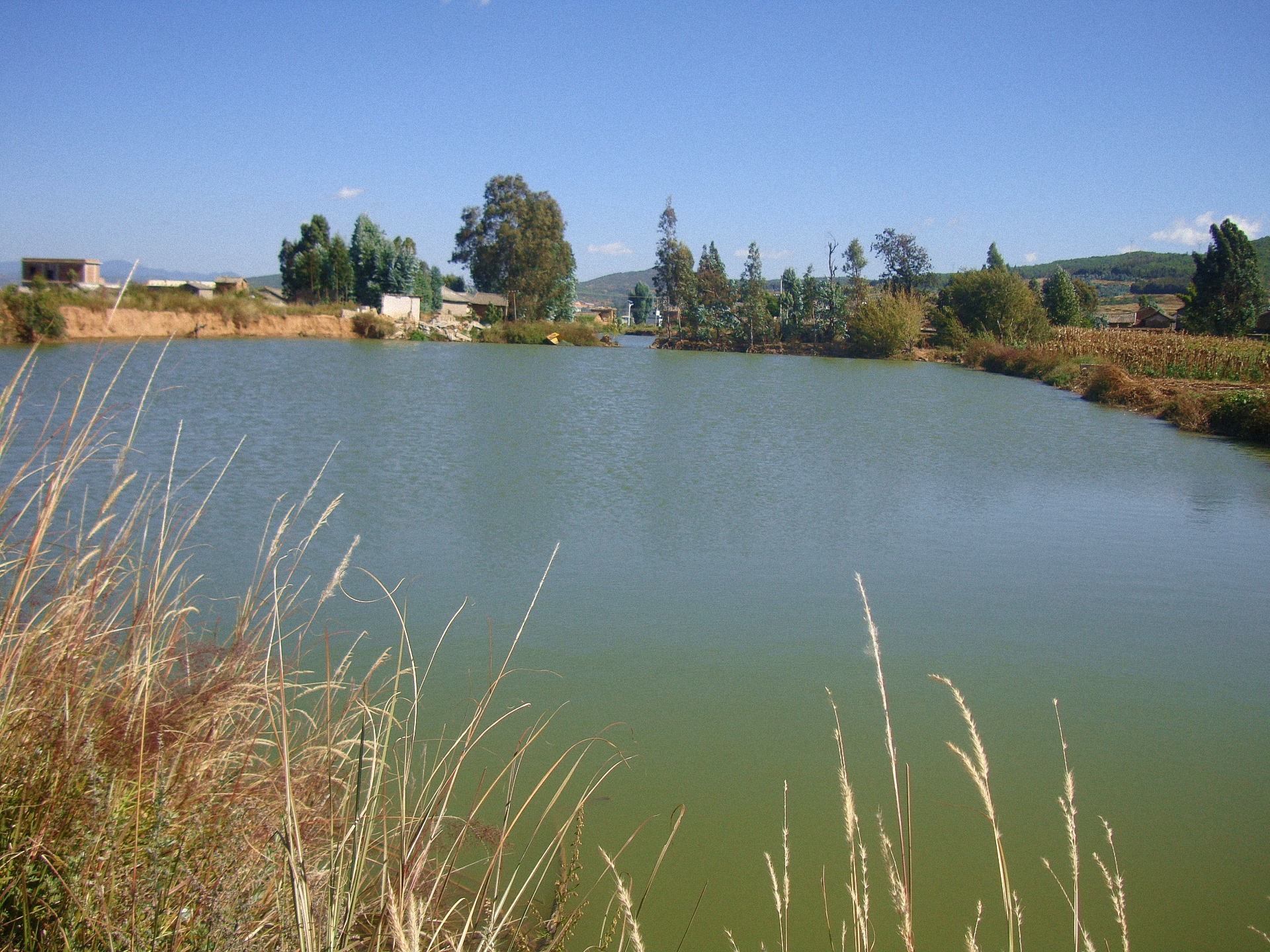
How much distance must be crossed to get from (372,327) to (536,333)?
9372 millimetres

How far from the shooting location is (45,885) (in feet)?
5.04

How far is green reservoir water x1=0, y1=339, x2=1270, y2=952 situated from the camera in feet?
10.4

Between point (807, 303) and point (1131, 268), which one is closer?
point (807, 303)

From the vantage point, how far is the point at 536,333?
155ft

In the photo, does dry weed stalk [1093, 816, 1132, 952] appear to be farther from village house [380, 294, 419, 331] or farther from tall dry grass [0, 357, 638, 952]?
village house [380, 294, 419, 331]

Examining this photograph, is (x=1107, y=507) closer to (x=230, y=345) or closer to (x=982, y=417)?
(x=982, y=417)

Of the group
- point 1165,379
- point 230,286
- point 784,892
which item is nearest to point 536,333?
point 230,286

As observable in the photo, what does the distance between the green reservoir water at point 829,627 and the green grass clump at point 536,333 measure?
3344 cm

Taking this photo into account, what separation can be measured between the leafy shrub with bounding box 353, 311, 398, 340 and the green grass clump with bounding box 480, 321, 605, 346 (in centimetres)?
582

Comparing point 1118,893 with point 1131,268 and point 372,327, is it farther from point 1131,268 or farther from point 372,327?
point 1131,268

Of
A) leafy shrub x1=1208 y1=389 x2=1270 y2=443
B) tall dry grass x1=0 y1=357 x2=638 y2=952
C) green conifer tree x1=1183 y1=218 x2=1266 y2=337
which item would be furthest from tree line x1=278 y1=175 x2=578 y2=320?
tall dry grass x1=0 y1=357 x2=638 y2=952

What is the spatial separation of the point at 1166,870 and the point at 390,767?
2927mm

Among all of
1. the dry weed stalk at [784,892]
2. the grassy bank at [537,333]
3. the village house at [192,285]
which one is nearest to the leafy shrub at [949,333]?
the grassy bank at [537,333]

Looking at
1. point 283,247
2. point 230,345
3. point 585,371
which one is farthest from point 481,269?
point 585,371
